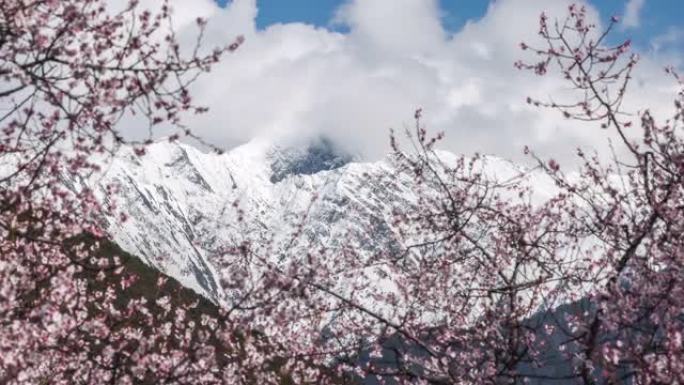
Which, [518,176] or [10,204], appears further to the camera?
[518,176]

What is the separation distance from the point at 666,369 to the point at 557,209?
6.27 meters

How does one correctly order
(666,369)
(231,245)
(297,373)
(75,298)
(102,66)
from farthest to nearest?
(297,373) < (231,245) < (75,298) < (102,66) < (666,369)

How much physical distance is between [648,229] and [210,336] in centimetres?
416

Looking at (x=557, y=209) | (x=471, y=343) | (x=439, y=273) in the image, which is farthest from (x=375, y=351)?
(x=557, y=209)

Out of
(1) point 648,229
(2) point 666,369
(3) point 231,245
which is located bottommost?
(2) point 666,369

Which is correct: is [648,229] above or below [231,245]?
below

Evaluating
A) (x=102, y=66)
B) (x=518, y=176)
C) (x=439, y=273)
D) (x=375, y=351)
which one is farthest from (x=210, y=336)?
(x=439, y=273)

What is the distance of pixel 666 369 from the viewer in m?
5.45

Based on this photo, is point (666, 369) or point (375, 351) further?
point (375, 351)

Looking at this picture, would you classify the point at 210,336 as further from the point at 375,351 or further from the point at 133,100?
the point at 375,351

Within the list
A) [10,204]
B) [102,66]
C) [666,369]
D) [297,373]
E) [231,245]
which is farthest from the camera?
[297,373]

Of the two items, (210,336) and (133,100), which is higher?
(133,100)

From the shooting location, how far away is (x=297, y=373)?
11758 millimetres

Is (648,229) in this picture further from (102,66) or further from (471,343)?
(102,66)
